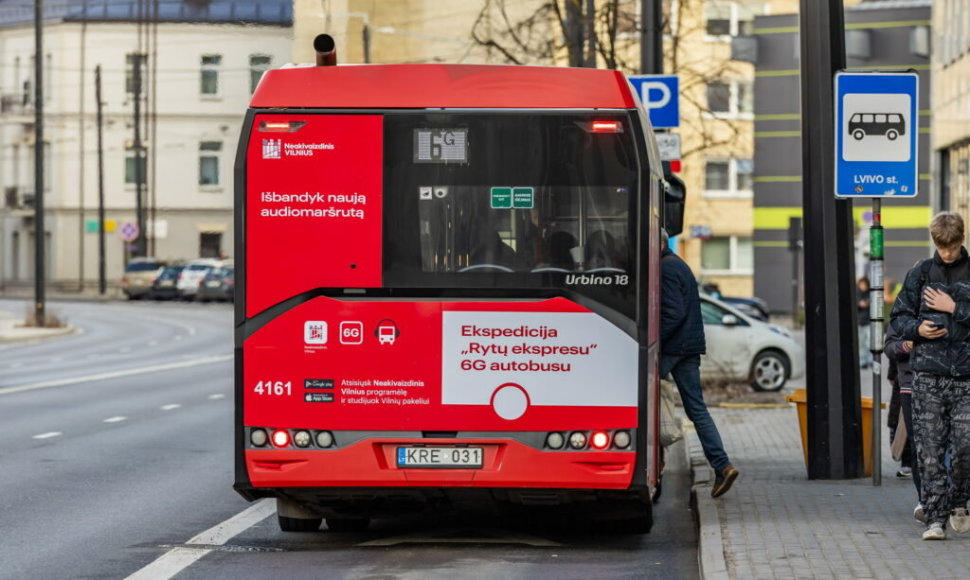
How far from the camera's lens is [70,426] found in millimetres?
18641

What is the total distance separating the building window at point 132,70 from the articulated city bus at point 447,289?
157 feet

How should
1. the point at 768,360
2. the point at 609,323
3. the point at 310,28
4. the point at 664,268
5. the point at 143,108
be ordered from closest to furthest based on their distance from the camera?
1. the point at 609,323
2. the point at 664,268
3. the point at 310,28
4. the point at 768,360
5. the point at 143,108

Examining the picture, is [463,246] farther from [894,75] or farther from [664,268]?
[894,75]

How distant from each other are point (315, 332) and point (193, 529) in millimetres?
1886

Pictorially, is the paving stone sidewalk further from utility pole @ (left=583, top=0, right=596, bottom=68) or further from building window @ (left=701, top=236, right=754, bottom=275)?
building window @ (left=701, top=236, right=754, bottom=275)

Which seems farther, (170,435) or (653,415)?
(170,435)

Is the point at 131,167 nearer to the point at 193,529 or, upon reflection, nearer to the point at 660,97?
the point at 660,97

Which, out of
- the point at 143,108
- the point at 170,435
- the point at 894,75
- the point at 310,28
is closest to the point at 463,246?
the point at 894,75

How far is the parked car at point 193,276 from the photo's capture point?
67500 millimetres

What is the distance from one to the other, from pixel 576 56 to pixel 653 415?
15.9m

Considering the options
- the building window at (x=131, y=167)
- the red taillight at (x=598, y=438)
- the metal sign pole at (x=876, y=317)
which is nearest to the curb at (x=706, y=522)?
the red taillight at (x=598, y=438)

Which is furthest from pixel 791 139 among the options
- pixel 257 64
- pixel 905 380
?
pixel 905 380

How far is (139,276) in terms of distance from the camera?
6969 cm

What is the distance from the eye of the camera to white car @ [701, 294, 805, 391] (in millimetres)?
24688
